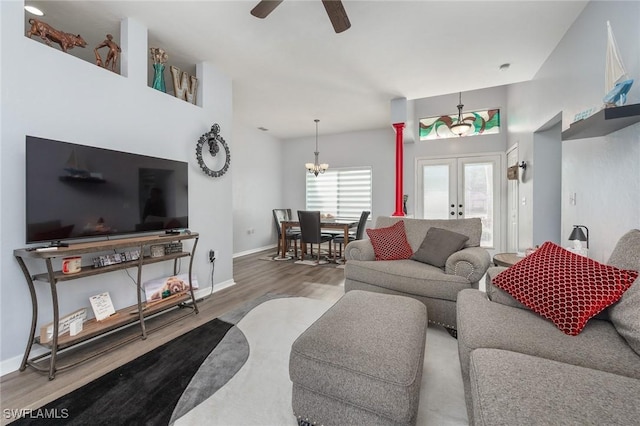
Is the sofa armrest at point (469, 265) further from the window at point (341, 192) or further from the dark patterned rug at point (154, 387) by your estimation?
the window at point (341, 192)

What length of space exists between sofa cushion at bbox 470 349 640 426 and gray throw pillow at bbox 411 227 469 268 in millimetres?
1707

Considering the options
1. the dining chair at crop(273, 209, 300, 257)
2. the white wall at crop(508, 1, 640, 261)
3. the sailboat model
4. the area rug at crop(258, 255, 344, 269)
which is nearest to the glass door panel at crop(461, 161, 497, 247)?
the white wall at crop(508, 1, 640, 261)

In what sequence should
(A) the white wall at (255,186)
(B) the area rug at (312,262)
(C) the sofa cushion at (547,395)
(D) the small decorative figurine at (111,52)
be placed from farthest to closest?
(A) the white wall at (255,186)
(B) the area rug at (312,262)
(D) the small decorative figurine at (111,52)
(C) the sofa cushion at (547,395)

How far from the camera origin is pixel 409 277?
8.00 ft

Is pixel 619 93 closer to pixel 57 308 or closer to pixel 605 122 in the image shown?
pixel 605 122

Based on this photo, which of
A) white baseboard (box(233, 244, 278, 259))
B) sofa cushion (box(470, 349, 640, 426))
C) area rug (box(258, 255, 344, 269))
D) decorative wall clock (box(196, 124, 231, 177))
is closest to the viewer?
sofa cushion (box(470, 349, 640, 426))

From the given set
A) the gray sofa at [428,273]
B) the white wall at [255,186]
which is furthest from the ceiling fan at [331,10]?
the white wall at [255,186]

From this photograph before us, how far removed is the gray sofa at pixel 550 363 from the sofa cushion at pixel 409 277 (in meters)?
0.58

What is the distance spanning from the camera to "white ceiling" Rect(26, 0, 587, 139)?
2.35 meters

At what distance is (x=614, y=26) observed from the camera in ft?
6.28

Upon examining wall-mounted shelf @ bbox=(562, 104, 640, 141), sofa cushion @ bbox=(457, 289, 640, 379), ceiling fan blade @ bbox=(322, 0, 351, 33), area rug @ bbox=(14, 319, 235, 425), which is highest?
ceiling fan blade @ bbox=(322, 0, 351, 33)

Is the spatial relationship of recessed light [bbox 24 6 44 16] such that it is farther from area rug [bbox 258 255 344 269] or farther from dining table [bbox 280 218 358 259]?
area rug [bbox 258 255 344 269]

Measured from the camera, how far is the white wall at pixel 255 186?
5.83 m

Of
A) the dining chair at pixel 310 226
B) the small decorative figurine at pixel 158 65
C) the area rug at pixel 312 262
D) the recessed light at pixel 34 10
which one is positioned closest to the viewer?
the recessed light at pixel 34 10
